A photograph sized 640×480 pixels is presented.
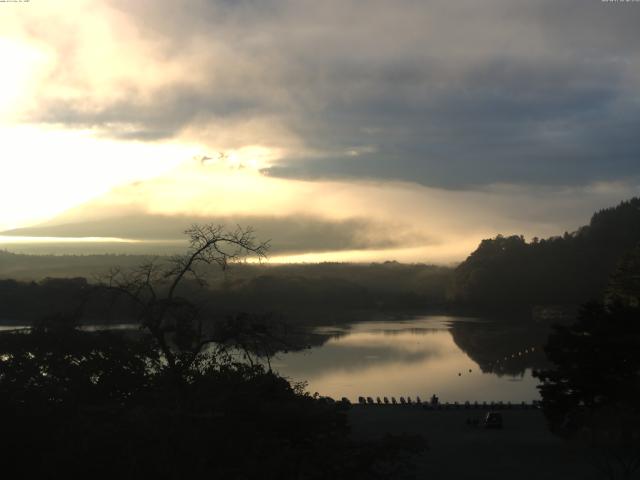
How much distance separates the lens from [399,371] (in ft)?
169

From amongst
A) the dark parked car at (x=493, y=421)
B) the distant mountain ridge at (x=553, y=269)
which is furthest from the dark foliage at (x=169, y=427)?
the distant mountain ridge at (x=553, y=269)

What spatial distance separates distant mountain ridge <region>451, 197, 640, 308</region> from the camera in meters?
114

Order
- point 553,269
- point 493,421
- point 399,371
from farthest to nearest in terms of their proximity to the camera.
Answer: point 553,269, point 399,371, point 493,421

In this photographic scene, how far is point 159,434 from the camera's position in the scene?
8680 mm

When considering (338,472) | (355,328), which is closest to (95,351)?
(338,472)

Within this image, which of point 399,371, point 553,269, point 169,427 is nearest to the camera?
point 169,427

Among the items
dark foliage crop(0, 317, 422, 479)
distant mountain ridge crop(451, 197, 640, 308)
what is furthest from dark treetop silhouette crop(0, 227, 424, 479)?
distant mountain ridge crop(451, 197, 640, 308)

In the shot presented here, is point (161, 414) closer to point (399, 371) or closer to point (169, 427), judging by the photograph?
point (169, 427)

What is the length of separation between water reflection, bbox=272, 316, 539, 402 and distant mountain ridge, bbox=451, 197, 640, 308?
44.8m

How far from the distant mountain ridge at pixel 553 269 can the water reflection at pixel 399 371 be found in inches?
1762

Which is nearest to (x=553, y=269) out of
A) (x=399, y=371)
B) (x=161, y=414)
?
(x=399, y=371)

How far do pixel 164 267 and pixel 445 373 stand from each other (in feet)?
137

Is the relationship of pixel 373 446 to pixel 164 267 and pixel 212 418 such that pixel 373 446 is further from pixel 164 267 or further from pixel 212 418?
pixel 164 267

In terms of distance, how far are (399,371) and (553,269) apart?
2904 inches
